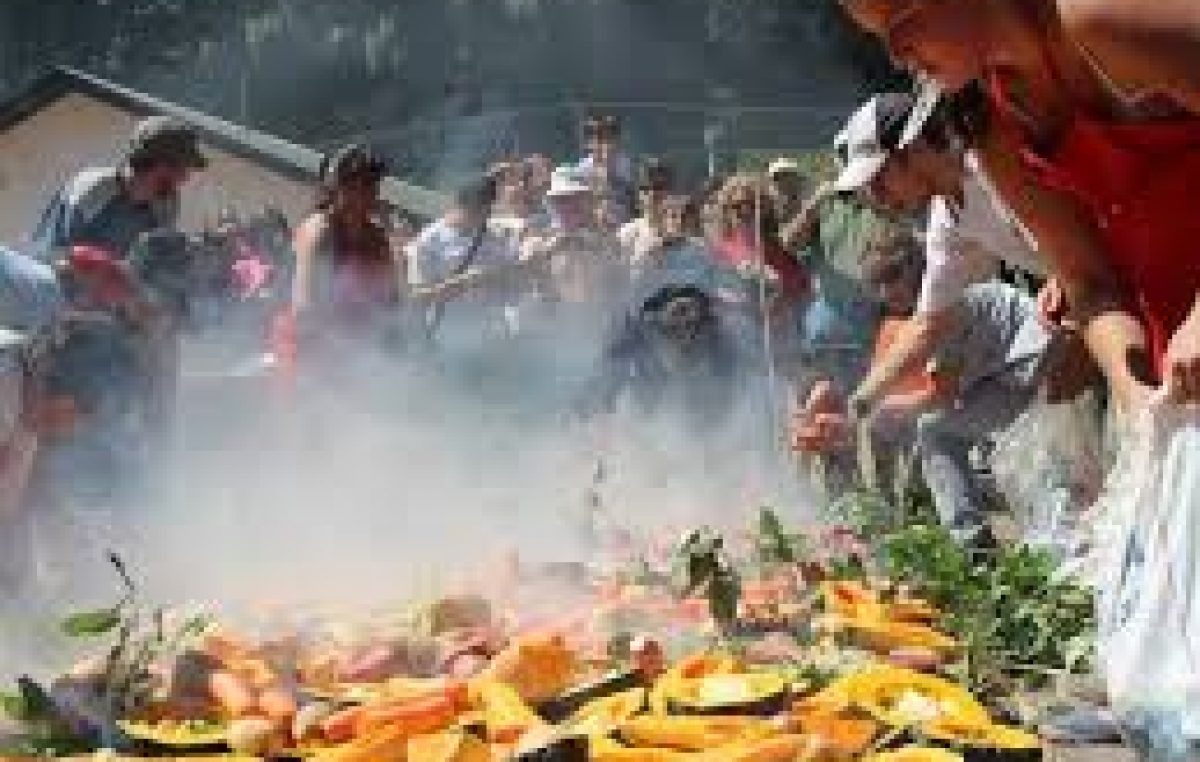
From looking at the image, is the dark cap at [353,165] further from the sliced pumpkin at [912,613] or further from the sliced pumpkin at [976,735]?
the sliced pumpkin at [976,735]

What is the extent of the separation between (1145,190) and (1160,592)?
1.83ft

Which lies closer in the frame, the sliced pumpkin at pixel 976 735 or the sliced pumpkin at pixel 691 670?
the sliced pumpkin at pixel 976 735

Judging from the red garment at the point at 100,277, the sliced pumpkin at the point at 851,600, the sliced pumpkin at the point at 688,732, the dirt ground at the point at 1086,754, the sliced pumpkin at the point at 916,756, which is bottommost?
the dirt ground at the point at 1086,754

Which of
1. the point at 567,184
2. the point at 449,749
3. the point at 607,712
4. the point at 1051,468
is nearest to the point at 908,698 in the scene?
the point at 607,712

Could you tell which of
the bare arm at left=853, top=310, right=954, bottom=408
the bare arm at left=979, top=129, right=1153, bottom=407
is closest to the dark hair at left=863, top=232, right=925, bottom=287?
the bare arm at left=853, top=310, right=954, bottom=408

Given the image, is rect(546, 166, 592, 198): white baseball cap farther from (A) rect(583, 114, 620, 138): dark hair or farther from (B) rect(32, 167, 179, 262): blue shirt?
(B) rect(32, 167, 179, 262): blue shirt

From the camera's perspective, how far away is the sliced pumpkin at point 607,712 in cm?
464

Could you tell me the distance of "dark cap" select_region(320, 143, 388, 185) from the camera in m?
8.35

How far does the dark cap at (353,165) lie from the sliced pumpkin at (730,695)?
12.5ft

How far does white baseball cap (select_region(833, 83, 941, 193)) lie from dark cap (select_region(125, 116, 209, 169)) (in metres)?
2.91

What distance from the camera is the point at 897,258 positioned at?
8.12m

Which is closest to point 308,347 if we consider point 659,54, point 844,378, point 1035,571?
point 844,378

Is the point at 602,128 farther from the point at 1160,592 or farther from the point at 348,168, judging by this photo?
the point at 1160,592

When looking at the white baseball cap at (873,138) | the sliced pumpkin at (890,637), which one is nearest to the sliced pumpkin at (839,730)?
the sliced pumpkin at (890,637)
